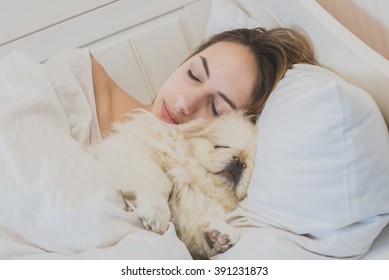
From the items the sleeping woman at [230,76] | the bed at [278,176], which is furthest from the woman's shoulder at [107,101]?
the bed at [278,176]

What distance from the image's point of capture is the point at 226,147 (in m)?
1.12

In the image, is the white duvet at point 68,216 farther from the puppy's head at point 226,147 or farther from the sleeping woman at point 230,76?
the sleeping woman at point 230,76

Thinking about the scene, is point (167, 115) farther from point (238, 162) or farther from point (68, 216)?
point (68, 216)

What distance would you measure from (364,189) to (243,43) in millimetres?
622

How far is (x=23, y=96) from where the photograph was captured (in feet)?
3.74

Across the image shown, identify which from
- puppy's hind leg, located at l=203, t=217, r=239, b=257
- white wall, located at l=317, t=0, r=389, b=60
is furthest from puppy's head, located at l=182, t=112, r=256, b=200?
white wall, located at l=317, t=0, r=389, b=60

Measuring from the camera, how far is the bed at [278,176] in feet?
2.84

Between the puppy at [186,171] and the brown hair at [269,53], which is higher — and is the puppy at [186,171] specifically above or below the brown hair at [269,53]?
below

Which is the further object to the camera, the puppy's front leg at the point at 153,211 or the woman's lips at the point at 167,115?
the woman's lips at the point at 167,115

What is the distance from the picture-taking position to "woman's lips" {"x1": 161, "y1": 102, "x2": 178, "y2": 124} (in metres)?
1.25

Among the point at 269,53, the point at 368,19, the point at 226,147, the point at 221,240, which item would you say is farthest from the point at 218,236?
the point at 368,19

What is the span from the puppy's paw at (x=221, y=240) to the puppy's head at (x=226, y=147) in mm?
156

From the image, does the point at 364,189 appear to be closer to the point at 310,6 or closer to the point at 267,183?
the point at 267,183

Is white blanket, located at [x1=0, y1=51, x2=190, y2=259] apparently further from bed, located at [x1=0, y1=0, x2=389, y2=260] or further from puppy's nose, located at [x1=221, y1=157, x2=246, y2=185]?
puppy's nose, located at [x1=221, y1=157, x2=246, y2=185]
